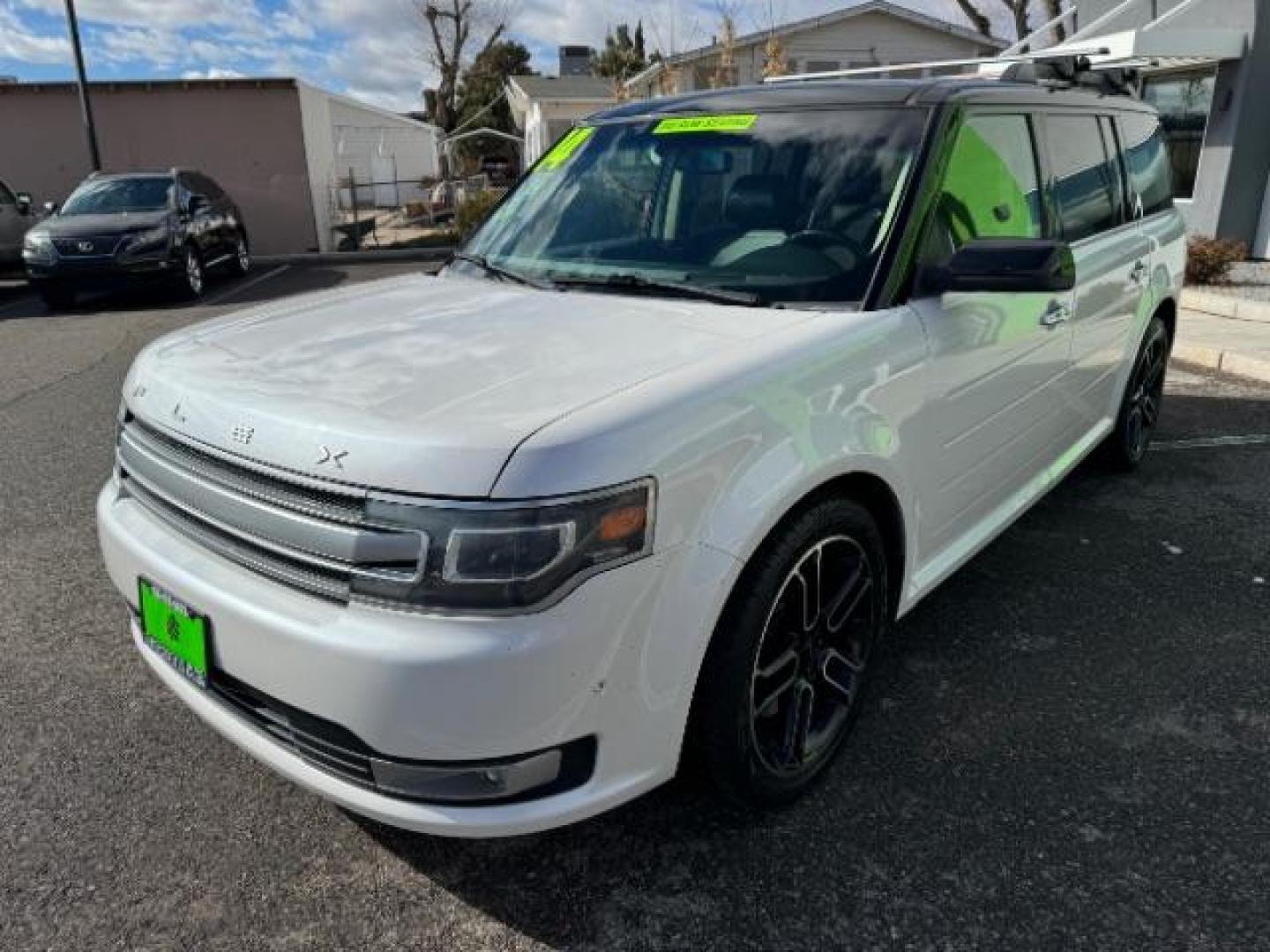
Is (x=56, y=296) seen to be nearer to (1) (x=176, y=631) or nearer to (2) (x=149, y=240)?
(2) (x=149, y=240)

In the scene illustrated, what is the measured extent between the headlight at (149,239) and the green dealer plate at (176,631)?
10662mm

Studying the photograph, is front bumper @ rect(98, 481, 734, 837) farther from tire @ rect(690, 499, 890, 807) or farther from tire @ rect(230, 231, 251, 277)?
tire @ rect(230, 231, 251, 277)

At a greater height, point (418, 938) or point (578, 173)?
point (578, 173)

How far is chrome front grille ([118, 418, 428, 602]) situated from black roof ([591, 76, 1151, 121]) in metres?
2.01

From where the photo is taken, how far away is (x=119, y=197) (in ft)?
40.7

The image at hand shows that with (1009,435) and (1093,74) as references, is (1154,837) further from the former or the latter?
(1093,74)

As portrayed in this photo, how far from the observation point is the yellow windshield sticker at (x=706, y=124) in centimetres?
308

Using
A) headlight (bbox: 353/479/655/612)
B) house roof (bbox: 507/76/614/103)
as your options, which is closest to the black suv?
headlight (bbox: 353/479/655/612)

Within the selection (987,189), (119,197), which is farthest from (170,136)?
(987,189)

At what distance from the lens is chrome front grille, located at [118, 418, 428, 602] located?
177 cm

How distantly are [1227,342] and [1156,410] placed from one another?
3.19 meters

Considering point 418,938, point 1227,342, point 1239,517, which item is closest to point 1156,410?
point 1239,517

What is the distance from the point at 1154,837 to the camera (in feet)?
7.66

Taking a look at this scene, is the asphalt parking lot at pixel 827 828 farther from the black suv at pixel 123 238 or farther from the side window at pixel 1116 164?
the black suv at pixel 123 238
